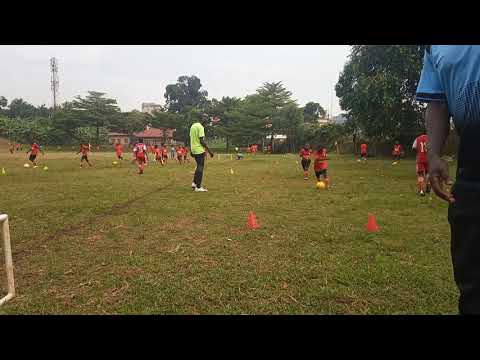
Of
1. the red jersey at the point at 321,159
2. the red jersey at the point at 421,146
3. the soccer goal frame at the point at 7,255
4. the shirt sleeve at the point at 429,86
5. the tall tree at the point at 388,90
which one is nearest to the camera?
the shirt sleeve at the point at 429,86

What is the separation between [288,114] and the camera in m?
54.0

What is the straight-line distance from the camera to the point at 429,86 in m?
1.63

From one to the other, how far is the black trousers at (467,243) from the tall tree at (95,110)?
61736 mm

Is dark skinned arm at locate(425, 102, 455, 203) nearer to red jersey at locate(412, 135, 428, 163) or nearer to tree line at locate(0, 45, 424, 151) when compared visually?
red jersey at locate(412, 135, 428, 163)

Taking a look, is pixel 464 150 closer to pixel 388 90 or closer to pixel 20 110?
pixel 388 90

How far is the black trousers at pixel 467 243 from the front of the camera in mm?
1394

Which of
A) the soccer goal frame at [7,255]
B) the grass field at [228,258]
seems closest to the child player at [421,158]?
the grass field at [228,258]

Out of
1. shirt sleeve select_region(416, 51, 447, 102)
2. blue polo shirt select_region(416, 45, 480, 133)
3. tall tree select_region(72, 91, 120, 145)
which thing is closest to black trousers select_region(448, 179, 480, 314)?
blue polo shirt select_region(416, 45, 480, 133)

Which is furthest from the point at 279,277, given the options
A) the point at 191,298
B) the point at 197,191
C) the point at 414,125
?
the point at 414,125

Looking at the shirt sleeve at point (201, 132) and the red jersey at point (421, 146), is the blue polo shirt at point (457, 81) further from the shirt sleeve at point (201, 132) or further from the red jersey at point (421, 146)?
the red jersey at point (421, 146)

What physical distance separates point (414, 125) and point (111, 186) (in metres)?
22.4

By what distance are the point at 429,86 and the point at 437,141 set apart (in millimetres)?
277

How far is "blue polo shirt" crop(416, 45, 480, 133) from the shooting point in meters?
1.38
